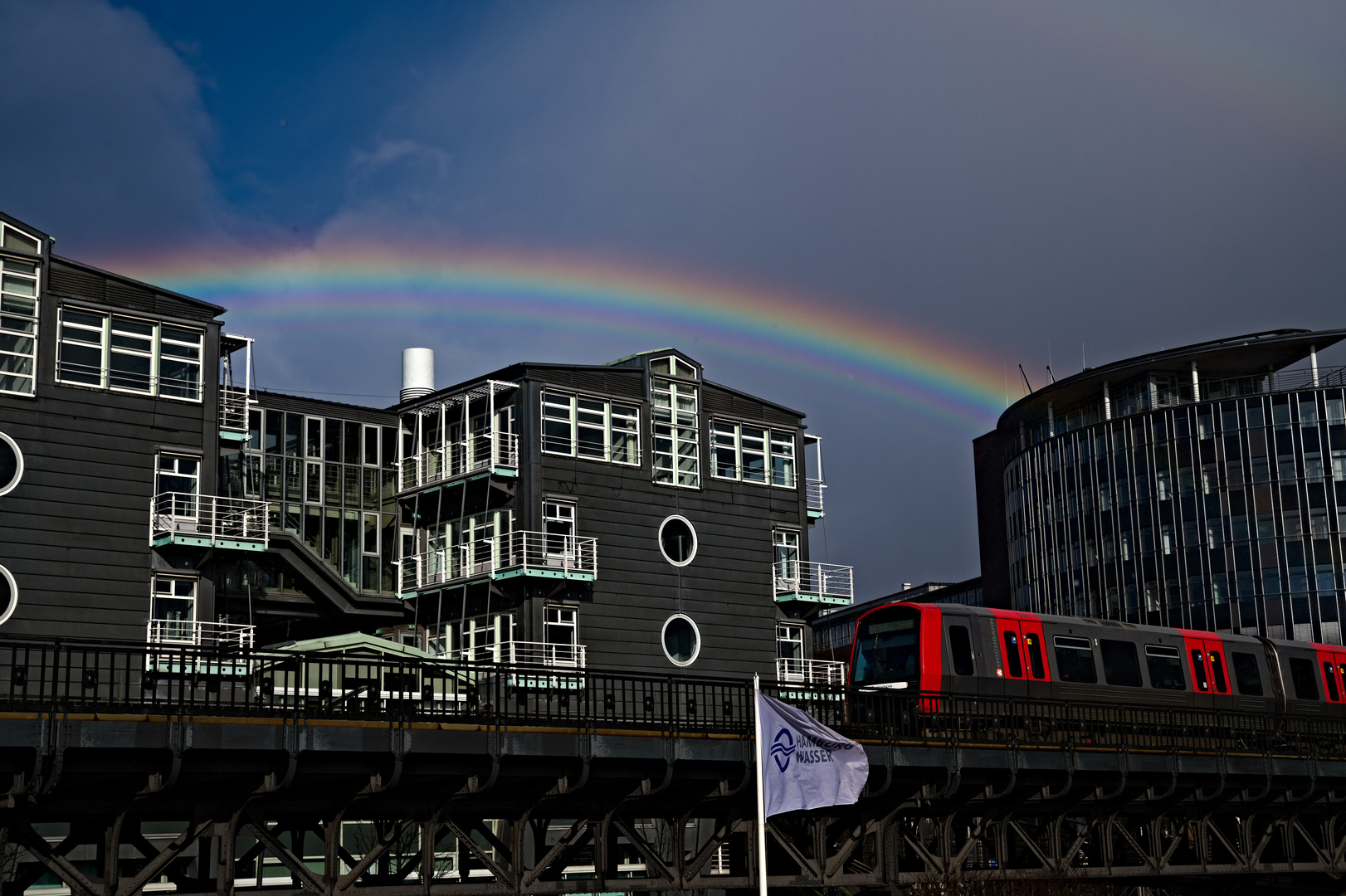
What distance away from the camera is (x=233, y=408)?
4806 cm

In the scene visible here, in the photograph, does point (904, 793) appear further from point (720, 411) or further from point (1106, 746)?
point (720, 411)

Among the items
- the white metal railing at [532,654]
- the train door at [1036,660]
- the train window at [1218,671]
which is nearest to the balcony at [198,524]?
the white metal railing at [532,654]

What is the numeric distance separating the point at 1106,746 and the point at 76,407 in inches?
1189

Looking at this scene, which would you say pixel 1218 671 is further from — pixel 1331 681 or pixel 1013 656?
pixel 1013 656

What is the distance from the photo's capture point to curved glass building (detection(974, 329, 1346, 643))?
9819cm

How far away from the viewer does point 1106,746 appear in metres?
32.7

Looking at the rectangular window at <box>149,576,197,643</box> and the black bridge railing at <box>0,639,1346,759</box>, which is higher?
the rectangular window at <box>149,576,197,643</box>

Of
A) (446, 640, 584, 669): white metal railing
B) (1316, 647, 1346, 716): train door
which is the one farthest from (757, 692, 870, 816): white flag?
(1316, 647, 1346, 716): train door

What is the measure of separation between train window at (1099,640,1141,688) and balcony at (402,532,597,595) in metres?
18.3

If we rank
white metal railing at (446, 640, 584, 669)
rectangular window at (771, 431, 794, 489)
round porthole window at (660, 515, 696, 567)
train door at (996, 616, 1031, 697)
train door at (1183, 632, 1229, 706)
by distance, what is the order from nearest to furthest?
train door at (996, 616, 1031, 697) < train door at (1183, 632, 1229, 706) < white metal railing at (446, 640, 584, 669) < round porthole window at (660, 515, 696, 567) < rectangular window at (771, 431, 794, 489)

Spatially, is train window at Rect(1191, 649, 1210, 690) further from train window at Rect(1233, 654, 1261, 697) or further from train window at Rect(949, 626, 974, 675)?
train window at Rect(949, 626, 974, 675)

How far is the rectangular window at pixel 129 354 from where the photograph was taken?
4434cm

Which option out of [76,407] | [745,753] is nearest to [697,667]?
[76,407]

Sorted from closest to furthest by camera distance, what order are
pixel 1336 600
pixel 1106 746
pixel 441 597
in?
1. pixel 1106 746
2. pixel 441 597
3. pixel 1336 600
